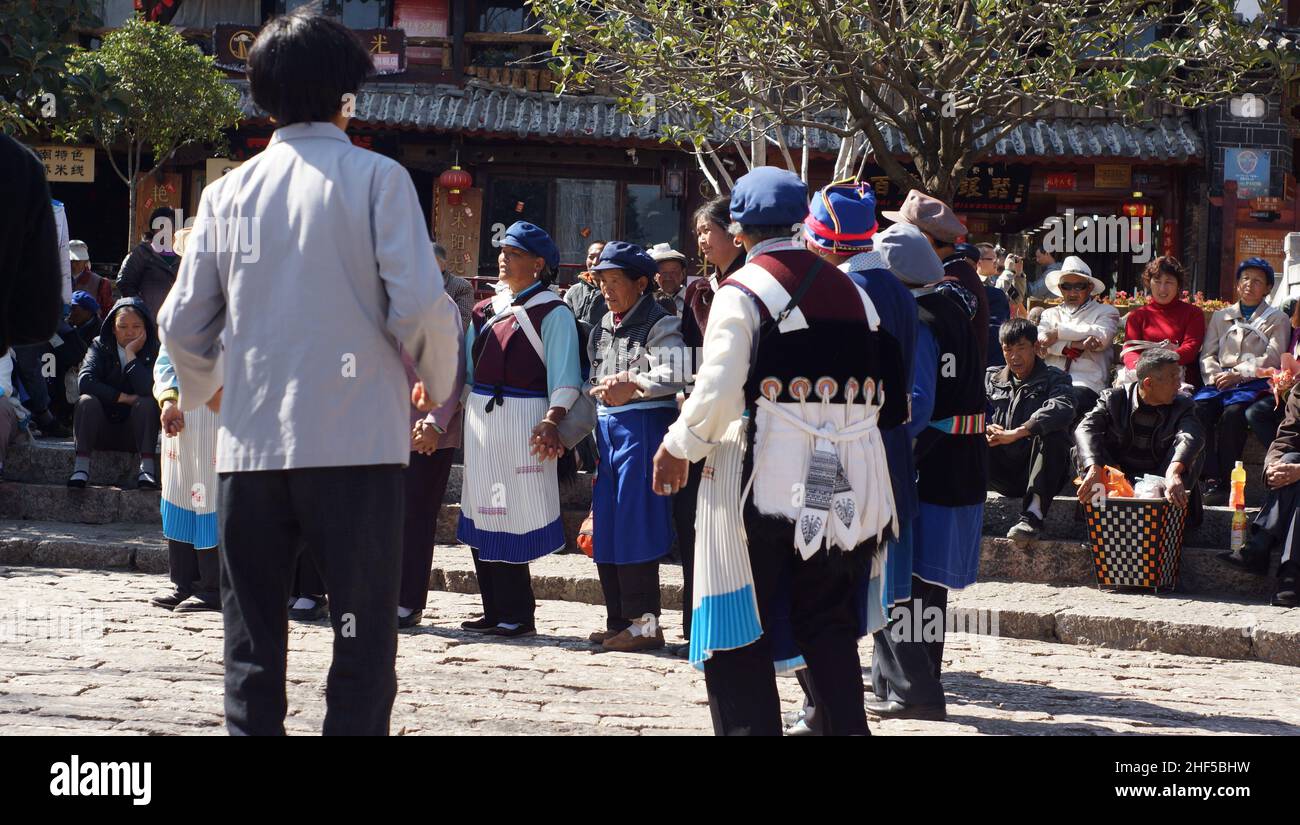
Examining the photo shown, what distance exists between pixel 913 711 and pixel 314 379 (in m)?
3.15

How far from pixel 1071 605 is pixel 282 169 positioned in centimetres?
593

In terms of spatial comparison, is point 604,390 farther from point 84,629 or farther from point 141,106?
point 141,106

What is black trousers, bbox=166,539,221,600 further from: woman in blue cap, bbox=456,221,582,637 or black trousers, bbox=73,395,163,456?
black trousers, bbox=73,395,163,456

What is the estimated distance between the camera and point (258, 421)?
365 cm

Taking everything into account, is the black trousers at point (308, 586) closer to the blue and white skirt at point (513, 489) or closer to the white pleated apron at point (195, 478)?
the white pleated apron at point (195, 478)

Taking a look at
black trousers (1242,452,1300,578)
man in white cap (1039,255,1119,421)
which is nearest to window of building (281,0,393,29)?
man in white cap (1039,255,1119,421)

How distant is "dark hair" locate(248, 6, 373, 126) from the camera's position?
148 inches

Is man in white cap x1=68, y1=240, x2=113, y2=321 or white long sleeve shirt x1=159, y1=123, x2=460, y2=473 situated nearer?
white long sleeve shirt x1=159, y1=123, x2=460, y2=473

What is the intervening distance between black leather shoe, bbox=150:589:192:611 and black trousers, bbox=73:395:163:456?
2909 millimetres

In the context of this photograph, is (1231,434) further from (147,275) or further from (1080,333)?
(147,275)

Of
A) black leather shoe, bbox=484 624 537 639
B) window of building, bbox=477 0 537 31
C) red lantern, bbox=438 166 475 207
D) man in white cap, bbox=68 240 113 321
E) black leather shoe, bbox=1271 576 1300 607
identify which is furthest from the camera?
window of building, bbox=477 0 537 31

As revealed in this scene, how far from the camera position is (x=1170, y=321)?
35.5 ft

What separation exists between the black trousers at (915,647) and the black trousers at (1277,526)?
341 cm

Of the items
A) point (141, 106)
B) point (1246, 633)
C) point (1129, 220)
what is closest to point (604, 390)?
point (1246, 633)
